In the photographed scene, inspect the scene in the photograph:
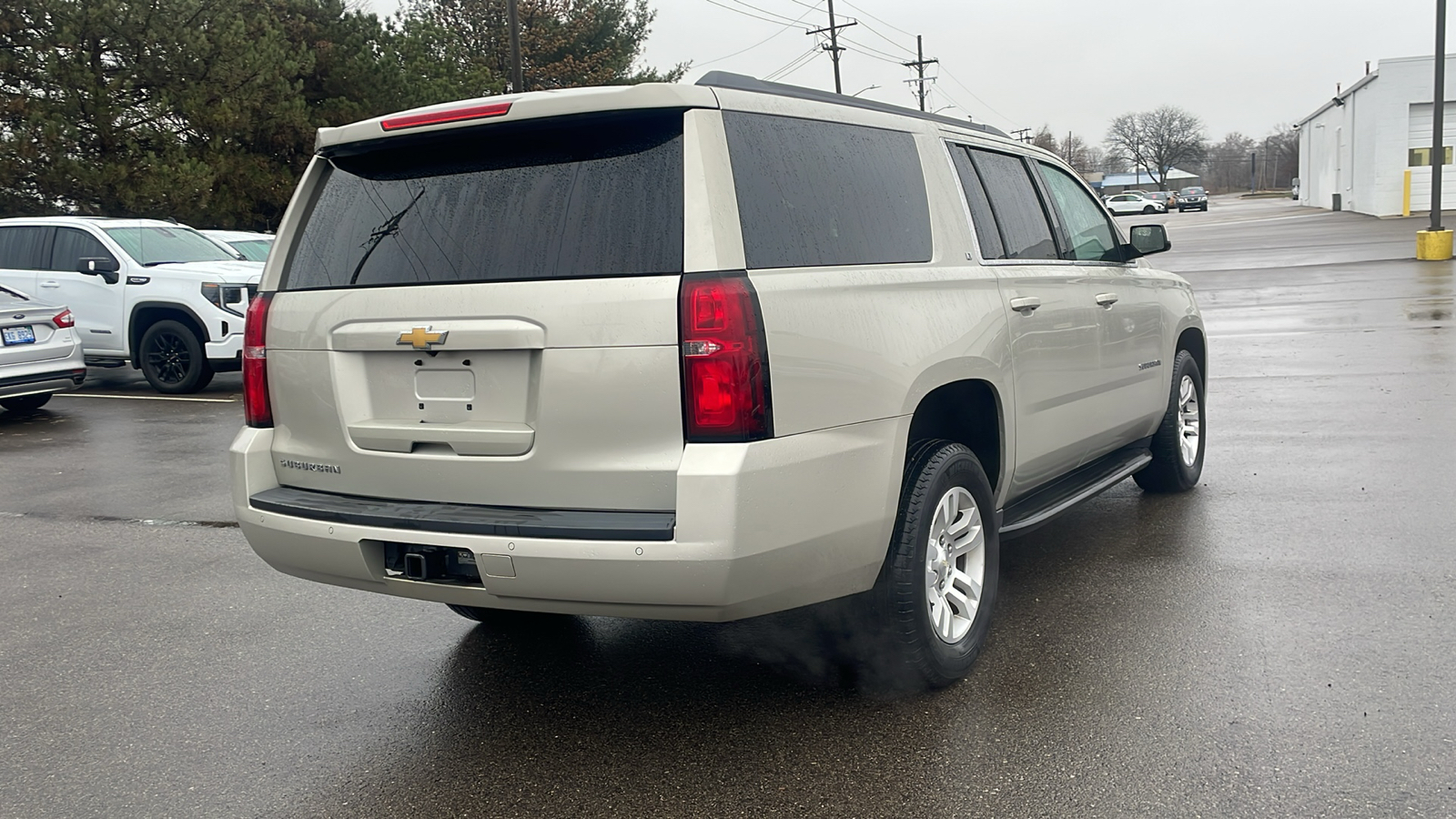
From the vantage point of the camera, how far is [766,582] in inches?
130

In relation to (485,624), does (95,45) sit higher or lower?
higher

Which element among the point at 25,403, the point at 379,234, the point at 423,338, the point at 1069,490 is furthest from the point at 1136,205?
the point at 423,338

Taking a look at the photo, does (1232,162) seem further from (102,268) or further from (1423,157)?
(102,268)

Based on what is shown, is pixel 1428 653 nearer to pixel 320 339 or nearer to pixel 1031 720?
pixel 1031 720

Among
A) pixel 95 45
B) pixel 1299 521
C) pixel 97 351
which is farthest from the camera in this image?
pixel 95 45

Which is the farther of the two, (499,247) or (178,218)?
(178,218)

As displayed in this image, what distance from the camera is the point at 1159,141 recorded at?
125250mm

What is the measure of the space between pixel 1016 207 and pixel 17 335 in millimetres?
10035

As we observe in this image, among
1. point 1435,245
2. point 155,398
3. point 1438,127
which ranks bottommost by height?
point 155,398

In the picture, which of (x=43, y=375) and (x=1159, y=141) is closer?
(x=43, y=375)

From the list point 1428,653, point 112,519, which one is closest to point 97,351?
point 112,519

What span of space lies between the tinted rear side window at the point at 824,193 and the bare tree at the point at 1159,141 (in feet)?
415

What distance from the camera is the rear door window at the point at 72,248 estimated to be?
44.5 ft

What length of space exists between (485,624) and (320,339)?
156cm
